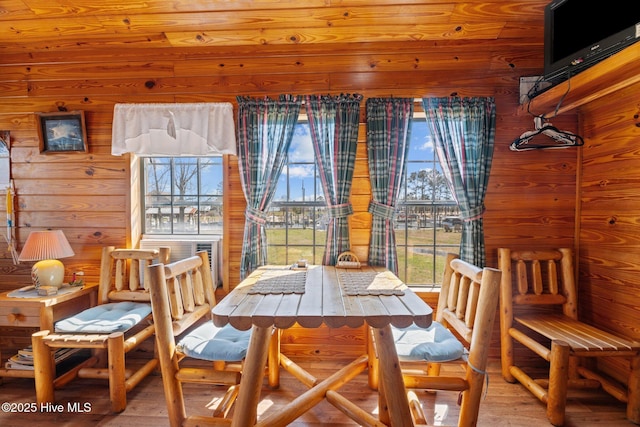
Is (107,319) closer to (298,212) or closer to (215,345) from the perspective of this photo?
(215,345)

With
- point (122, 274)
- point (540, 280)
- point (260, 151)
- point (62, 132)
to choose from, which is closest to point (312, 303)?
point (260, 151)

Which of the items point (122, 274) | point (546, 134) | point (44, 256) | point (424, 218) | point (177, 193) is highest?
point (546, 134)

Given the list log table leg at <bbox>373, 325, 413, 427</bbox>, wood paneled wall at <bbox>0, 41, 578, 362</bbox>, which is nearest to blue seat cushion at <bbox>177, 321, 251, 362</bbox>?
log table leg at <bbox>373, 325, 413, 427</bbox>

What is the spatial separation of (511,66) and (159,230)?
320 cm

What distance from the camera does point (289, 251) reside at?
8.98ft

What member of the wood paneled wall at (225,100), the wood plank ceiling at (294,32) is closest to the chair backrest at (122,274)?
the wood paneled wall at (225,100)

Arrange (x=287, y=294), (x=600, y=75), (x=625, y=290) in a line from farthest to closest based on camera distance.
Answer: (x=625, y=290), (x=600, y=75), (x=287, y=294)

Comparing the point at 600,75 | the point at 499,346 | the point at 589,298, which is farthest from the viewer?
the point at 499,346

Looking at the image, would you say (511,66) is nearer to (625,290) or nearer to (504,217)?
(504,217)

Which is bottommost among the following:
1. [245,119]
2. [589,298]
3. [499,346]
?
[499,346]

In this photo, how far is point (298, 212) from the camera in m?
2.71

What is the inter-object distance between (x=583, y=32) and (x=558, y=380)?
206 centimetres

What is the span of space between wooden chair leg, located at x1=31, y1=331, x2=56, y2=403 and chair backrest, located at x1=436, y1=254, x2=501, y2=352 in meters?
2.40

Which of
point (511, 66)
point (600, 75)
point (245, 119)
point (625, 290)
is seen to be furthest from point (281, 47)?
point (625, 290)
